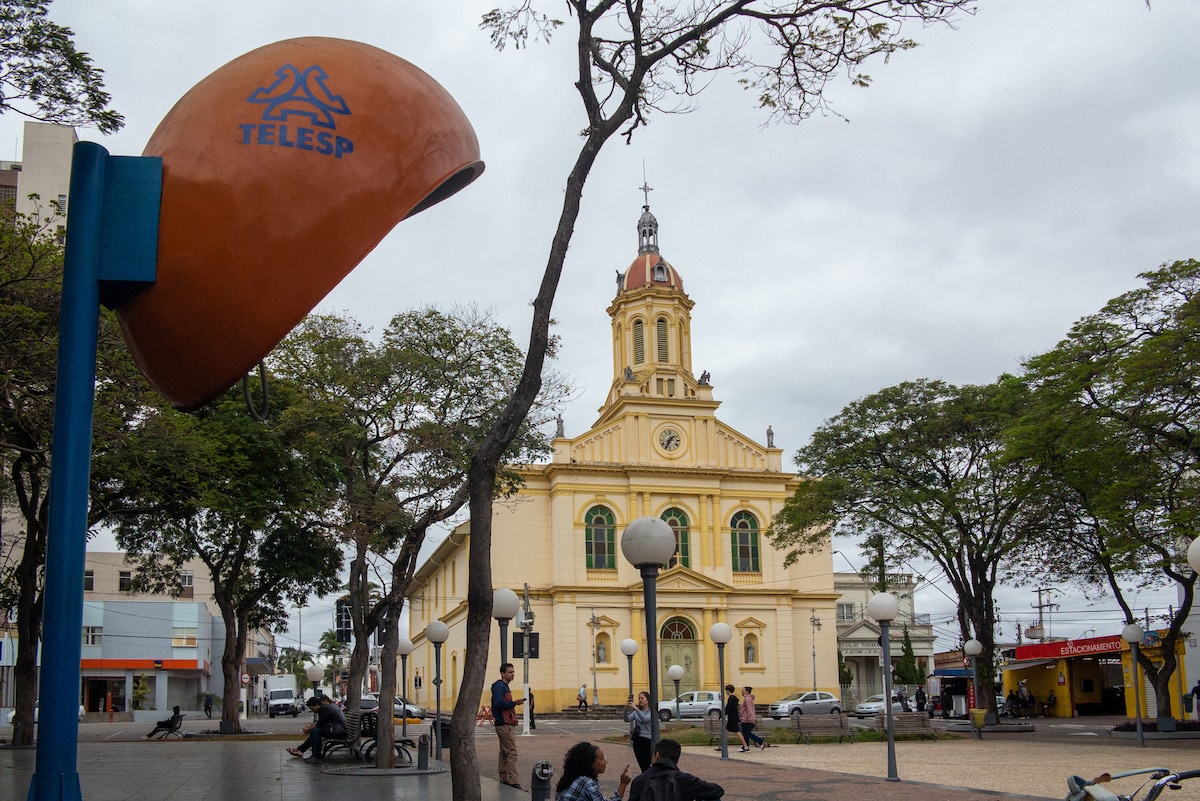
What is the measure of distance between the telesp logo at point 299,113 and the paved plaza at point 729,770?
8808 mm

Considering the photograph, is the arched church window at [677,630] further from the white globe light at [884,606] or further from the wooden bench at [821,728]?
the white globe light at [884,606]

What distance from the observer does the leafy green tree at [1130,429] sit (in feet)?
67.5

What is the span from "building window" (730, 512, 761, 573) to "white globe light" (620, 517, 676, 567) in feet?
125

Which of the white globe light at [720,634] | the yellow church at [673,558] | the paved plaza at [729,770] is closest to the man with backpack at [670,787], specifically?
the paved plaza at [729,770]

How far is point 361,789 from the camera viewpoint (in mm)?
13742

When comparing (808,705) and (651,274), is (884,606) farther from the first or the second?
(651,274)

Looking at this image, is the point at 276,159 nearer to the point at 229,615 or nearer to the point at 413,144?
the point at 413,144

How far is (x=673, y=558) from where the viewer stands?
4441 centimetres

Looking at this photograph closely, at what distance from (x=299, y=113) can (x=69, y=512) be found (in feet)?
7.66

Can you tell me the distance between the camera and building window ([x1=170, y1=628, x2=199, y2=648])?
2298 inches

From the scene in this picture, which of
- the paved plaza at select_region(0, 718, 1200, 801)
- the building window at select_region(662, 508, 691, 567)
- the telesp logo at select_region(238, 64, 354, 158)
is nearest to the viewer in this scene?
the telesp logo at select_region(238, 64, 354, 158)

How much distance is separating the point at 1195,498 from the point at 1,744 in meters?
24.0

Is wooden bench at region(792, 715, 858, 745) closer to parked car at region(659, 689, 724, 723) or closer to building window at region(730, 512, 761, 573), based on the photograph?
parked car at region(659, 689, 724, 723)

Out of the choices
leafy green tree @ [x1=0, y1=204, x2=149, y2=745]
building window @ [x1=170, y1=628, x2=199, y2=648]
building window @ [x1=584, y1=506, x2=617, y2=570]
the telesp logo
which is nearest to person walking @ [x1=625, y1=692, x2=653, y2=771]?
leafy green tree @ [x1=0, y1=204, x2=149, y2=745]
